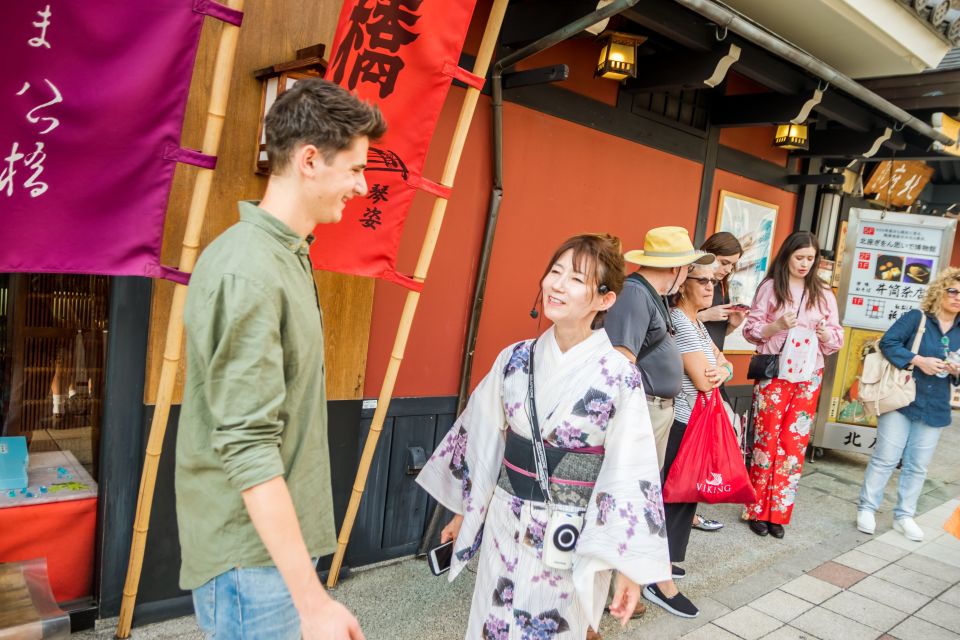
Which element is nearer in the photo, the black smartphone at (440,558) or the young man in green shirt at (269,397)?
the young man in green shirt at (269,397)

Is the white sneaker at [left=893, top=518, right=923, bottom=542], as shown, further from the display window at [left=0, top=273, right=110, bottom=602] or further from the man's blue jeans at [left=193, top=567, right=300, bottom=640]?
the display window at [left=0, top=273, right=110, bottom=602]

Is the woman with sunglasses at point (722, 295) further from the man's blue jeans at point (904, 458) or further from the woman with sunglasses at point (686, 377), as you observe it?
the man's blue jeans at point (904, 458)

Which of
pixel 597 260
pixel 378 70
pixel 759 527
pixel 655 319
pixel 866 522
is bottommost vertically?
pixel 759 527

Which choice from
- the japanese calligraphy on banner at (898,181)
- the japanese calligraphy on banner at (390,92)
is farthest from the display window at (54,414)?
the japanese calligraphy on banner at (898,181)

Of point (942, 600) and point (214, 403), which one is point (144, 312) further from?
point (942, 600)

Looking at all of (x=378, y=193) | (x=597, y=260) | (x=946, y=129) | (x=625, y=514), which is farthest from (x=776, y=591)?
(x=946, y=129)

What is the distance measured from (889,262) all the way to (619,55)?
4868 millimetres

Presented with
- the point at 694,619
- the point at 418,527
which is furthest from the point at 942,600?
the point at 418,527

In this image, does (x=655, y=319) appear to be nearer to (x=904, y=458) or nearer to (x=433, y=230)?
(x=433, y=230)

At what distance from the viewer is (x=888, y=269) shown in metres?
7.43

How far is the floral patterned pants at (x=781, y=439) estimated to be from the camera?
210 inches

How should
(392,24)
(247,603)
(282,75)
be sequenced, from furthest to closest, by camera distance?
(282,75)
(392,24)
(247,603)

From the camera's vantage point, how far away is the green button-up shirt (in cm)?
138

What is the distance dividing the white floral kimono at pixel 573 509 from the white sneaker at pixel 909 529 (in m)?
4.43
